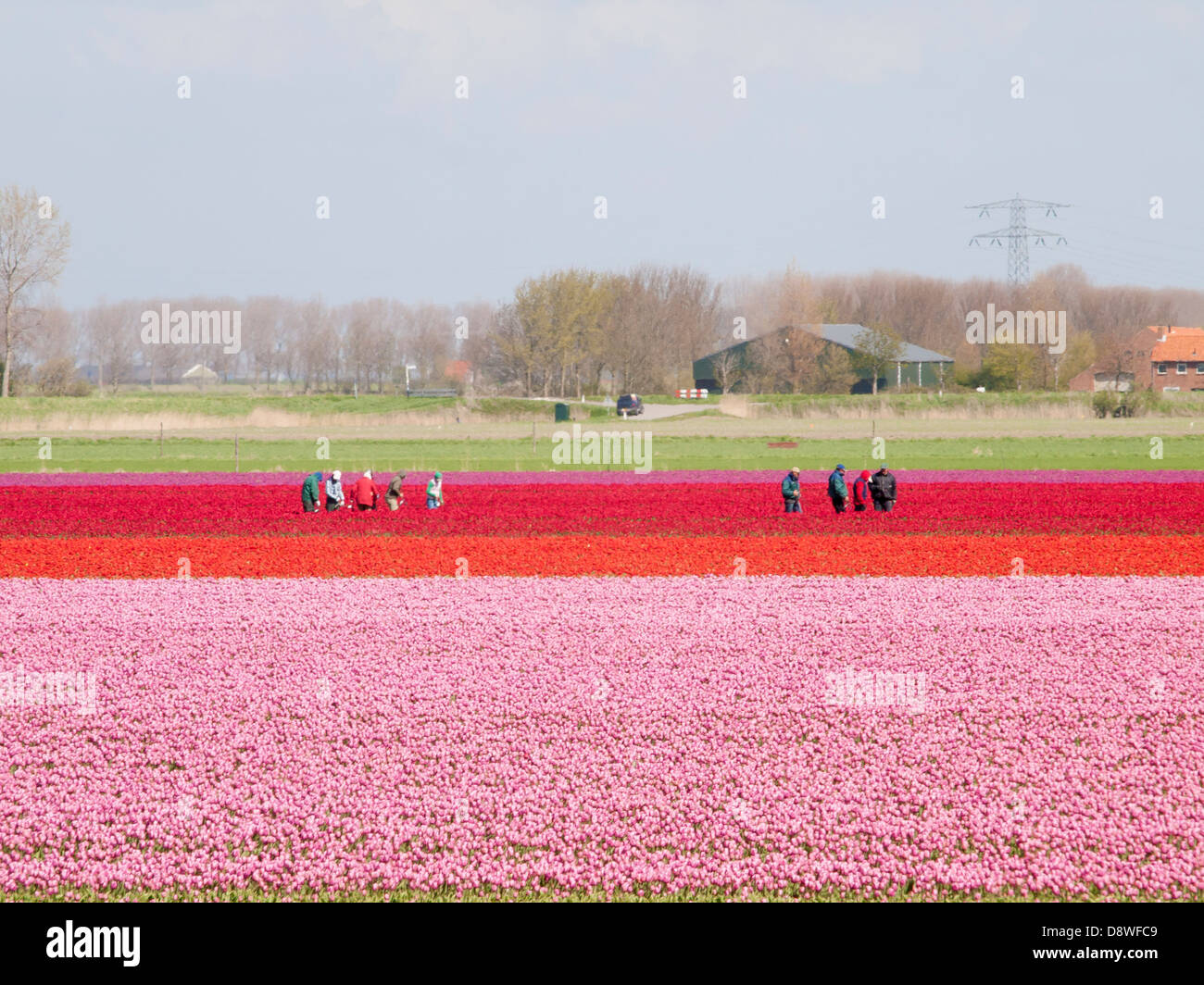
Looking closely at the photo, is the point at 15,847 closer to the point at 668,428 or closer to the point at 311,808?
Result: the point at 311,808

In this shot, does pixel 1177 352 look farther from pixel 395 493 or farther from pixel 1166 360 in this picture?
pixel 395 493

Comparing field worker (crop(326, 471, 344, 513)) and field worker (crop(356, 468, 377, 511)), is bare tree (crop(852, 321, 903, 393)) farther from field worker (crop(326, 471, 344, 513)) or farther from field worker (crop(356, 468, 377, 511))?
field worker (crop(326, 471, 344, 513))

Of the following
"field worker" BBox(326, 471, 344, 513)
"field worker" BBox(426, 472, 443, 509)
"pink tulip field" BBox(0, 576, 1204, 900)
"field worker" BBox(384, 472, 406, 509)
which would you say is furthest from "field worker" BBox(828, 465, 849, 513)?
"field worker" BBox(326, 471, 344, 513)

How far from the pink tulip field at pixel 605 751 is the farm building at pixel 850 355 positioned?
8377 centimetres

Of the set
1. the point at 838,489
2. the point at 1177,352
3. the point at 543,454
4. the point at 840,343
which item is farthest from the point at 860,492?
the point at 1177,352

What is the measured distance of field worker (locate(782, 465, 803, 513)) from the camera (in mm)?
23438

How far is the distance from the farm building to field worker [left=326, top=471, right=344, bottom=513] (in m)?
72.6

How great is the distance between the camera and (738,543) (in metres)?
19.7

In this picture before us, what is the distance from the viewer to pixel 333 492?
2444 centimetres

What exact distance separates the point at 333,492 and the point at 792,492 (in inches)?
391

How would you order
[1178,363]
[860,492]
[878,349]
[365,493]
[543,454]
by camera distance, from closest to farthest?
[860,492] → [365,493] → [543,454] → [878,349] → [1178,363]

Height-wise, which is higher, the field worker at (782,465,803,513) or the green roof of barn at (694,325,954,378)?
the green roof of barn at (694,325,954,378)

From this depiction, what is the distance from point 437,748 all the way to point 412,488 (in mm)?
20986
